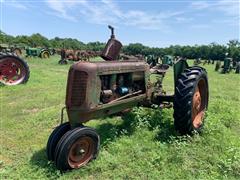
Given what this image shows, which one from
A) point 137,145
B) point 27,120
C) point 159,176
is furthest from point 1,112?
point 159,176

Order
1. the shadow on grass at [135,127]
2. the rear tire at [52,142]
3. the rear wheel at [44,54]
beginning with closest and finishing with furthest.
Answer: the rear tire at [52,142]
the shadow on grass at [135,127]
the rear wheel at [44,54]

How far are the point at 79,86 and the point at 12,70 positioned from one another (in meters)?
8.50

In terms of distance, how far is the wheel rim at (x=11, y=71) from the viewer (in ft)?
38.1

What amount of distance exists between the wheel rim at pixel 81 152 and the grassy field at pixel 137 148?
0.11m

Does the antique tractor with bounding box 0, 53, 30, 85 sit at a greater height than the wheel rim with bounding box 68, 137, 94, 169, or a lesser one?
greater

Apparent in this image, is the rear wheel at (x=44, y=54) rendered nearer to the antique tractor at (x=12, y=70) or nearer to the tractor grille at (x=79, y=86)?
the antique tractor at (x=12, y=70)

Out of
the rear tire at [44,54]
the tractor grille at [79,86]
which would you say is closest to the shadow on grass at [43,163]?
the tractor grille at [79,86]

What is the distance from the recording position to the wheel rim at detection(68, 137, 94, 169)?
13.6 ft

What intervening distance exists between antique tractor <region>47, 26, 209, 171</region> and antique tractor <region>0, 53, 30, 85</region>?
7.19m

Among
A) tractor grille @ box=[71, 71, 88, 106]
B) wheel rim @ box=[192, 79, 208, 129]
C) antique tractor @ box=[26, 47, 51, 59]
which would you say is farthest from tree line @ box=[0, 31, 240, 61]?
tractor grille @ box=[71, 71, 88, 106]

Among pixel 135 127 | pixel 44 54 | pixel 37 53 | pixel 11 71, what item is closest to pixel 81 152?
pixel 135 127

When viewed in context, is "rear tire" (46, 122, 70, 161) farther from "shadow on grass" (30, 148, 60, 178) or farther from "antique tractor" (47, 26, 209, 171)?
"shadow on grass" (30, 148, 60, 178)

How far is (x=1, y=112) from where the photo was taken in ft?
24.8

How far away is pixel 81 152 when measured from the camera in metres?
4.22
